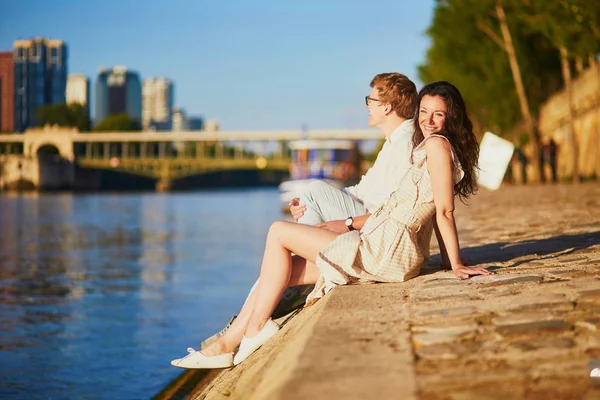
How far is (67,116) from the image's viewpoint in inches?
4284

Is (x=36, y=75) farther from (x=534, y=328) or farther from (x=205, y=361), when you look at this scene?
(x=534, y=328)

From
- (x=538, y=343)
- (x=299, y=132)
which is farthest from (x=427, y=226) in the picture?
(x=299, y=132)

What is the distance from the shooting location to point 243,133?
92.5 m

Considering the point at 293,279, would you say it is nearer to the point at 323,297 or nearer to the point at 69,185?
the point at 323,297

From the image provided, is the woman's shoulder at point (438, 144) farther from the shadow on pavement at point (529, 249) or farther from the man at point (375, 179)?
the shadow on pavement at point (529, 249)

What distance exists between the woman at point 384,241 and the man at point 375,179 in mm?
262

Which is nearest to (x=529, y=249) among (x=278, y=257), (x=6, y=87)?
(x=278, y=257)

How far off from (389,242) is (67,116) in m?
109

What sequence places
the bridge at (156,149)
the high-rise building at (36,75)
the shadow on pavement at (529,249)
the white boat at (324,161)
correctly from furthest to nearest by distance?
the high-rise building at (36,75) < the bridge at (156,149) < the white boat at (324,161) < the shadow on pavement at (529,249)

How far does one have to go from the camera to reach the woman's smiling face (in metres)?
4.26

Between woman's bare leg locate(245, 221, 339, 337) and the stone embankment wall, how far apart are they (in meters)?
20.8

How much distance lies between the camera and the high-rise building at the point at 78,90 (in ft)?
368

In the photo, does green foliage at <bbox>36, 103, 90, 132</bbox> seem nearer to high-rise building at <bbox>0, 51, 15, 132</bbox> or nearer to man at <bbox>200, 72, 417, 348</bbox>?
high-rise building at <bbox>0, 51, 15, 132</bbox>

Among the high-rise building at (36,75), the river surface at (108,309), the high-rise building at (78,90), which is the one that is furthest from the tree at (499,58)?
the high-rise building at (36,75)
